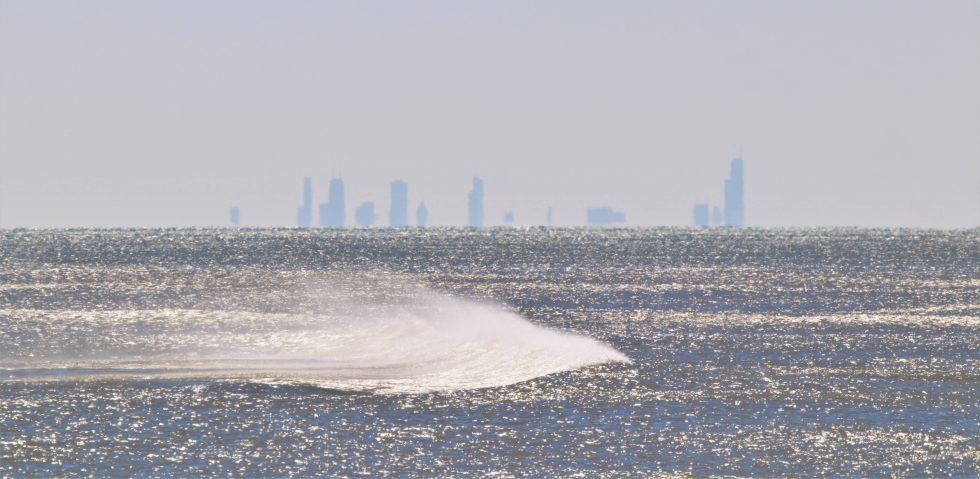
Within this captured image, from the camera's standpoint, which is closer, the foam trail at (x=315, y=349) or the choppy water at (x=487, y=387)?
the choppy water at (x=487, y=387)

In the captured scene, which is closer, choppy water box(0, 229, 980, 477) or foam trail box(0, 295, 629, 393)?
choppy water box(0, 229, 980, 477)

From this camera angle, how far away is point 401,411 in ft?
154

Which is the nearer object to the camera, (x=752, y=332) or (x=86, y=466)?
(x=86, y=466)

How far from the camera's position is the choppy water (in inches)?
1565

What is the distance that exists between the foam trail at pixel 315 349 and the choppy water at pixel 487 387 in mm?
253

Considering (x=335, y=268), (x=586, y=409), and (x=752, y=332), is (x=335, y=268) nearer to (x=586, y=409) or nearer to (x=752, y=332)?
(x=752, y=332)

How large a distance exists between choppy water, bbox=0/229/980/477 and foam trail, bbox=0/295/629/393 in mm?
253

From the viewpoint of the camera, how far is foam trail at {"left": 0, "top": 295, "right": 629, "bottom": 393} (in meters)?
56.0

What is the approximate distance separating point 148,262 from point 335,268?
3476 cm

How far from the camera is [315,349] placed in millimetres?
66562

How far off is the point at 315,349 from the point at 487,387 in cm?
1565

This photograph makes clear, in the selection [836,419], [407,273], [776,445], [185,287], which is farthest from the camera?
[407,273]

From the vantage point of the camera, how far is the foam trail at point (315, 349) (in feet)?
184

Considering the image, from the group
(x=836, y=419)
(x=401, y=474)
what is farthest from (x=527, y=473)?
(x=836, y=419)
